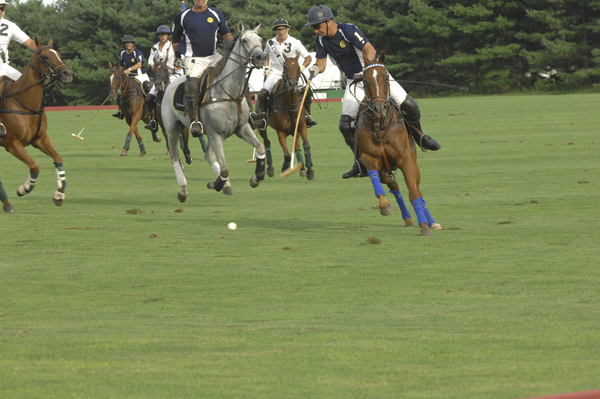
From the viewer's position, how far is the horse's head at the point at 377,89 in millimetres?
9680

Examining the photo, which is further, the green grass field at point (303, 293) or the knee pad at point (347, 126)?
the knee pad at point (347, 126)

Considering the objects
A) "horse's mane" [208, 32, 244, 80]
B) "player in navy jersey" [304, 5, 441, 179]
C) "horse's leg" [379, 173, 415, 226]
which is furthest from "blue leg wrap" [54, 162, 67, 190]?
"horse's leg" [379, 173, 415, 226]

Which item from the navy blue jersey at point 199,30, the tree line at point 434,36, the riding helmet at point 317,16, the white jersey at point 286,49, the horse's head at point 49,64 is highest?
the riding helmet at point 317,16

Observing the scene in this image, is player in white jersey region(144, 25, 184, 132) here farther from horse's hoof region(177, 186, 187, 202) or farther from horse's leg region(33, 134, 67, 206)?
horse's leg region(33, 134, 67, 206)

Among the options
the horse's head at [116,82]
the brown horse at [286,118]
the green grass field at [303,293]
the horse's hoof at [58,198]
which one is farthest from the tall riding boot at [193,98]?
the horse's head at [116,82]

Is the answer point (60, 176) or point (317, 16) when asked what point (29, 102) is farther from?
point (317, 16)

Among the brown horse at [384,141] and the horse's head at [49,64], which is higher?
the horse's head at [49,64]

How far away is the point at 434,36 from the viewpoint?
64125 millimetres

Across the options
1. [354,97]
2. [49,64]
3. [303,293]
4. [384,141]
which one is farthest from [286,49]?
[303,293]

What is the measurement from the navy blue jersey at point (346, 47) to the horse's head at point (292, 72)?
4.39 metres

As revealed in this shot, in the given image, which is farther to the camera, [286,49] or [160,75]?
[160,75]

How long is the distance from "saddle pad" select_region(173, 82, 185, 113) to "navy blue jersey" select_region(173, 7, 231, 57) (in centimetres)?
50

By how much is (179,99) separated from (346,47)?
11.5 ft

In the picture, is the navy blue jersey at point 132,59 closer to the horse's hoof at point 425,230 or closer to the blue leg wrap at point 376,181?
the blue leg wrap at point 376,181
